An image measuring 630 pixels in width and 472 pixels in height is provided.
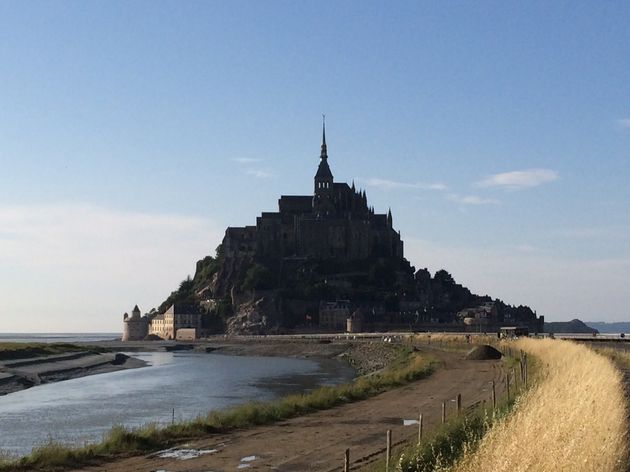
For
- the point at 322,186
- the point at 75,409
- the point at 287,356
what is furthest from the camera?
the point at 322,186

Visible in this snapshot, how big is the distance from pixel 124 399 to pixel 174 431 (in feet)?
87.0

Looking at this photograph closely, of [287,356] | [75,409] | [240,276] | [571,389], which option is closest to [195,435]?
[571,389]

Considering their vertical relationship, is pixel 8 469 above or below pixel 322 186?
below

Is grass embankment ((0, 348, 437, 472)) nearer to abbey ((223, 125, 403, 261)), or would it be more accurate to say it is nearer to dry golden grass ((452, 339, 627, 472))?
dry golden grass ((452, 339, 627, 472))

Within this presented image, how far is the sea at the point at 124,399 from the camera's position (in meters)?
33.3

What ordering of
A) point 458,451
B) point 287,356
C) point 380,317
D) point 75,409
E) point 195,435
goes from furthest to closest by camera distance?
1. point 380,317
2. point 287,356
3. point 75,409
4. point 195,435
5. point 458,451

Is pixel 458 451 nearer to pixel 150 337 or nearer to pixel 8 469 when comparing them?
pixel 8 469

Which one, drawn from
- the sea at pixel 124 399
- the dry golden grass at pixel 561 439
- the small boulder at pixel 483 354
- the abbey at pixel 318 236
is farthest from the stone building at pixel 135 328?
the dry golden grass at pixel 561 439

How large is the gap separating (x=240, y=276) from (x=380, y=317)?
33994 mm

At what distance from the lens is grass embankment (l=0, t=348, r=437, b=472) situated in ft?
66.2

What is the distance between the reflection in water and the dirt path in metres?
7.56

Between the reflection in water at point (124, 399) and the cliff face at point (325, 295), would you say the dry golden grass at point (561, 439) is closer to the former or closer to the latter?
the reflection in water at point (124, 399)

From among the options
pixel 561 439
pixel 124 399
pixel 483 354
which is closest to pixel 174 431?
pixel 561 439

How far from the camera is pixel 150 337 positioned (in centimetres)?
18900
